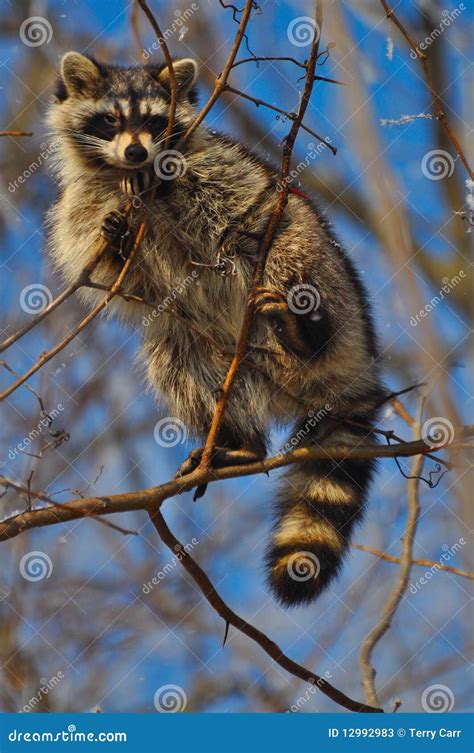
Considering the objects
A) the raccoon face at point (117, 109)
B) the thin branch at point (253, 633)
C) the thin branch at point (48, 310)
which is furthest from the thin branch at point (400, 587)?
the raccoon face at point (117, 109)

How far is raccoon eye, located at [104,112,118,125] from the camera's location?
3.98m

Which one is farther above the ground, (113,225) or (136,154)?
(136,154)

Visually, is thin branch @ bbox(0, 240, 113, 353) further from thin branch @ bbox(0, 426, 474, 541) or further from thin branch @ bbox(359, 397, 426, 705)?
thin branch @ bbox(359, 397, 426, 705)

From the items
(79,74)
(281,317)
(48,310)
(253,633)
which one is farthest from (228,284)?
(253,633)

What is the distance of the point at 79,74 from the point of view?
166 inches

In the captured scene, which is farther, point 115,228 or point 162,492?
point 115,228

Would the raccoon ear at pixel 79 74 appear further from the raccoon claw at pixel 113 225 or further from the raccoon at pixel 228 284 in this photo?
the raccoon claw at pixel 113 225

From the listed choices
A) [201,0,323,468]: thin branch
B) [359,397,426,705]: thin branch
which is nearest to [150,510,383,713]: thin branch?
[359,397,426,705]: thin branch

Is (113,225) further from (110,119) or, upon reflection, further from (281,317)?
(281,317)

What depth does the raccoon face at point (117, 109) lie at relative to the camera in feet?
12.6

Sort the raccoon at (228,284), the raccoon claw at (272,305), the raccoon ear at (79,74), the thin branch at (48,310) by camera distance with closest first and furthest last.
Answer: the thin branch at (48,310) → the raccoon claw at (272,305) → the raccoon at (228,284) → the raccoon ear at (79,74)

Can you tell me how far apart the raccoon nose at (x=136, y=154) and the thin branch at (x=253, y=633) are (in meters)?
1.37

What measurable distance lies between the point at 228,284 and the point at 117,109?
2.80 feet

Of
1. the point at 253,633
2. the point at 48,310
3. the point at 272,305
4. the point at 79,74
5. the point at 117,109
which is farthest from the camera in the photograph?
the point at 79,74
